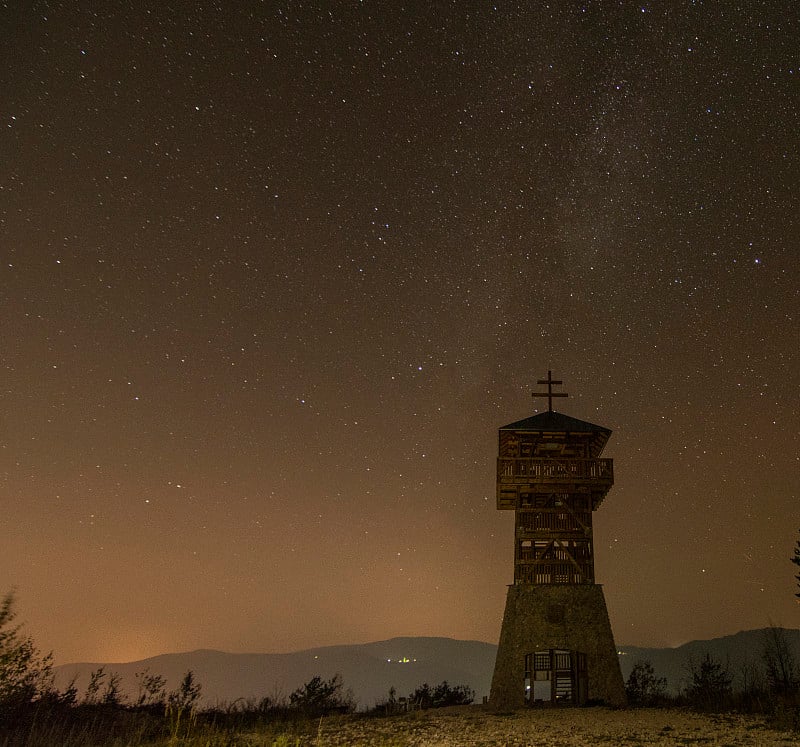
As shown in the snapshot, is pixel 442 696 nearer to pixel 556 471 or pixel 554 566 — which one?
pixel 554 566

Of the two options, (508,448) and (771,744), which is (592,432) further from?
(771,744)

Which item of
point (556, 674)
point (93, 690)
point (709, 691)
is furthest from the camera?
point (556, 674)

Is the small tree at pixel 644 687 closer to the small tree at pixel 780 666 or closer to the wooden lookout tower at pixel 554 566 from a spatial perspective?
the wooden lookout tower at pixel 554 566

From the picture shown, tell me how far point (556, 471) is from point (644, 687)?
9.47m

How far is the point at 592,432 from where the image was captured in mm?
22531

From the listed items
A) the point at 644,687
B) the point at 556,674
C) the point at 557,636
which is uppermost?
the point at 557,636

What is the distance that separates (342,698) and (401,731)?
10301 millimetres

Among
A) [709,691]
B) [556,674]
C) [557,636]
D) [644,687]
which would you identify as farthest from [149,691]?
[709,691]

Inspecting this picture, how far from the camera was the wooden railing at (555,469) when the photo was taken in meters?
22.5

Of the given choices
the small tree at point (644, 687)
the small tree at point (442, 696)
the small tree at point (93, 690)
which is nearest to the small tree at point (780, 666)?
the small tree at point (644, 687)

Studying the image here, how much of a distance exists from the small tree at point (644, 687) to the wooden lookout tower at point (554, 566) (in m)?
2.33

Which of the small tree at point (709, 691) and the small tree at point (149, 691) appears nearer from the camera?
the small tree at point (709, 691)

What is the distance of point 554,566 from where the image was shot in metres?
22.2

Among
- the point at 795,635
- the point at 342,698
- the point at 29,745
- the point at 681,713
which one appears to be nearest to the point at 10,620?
the point at 29,745
